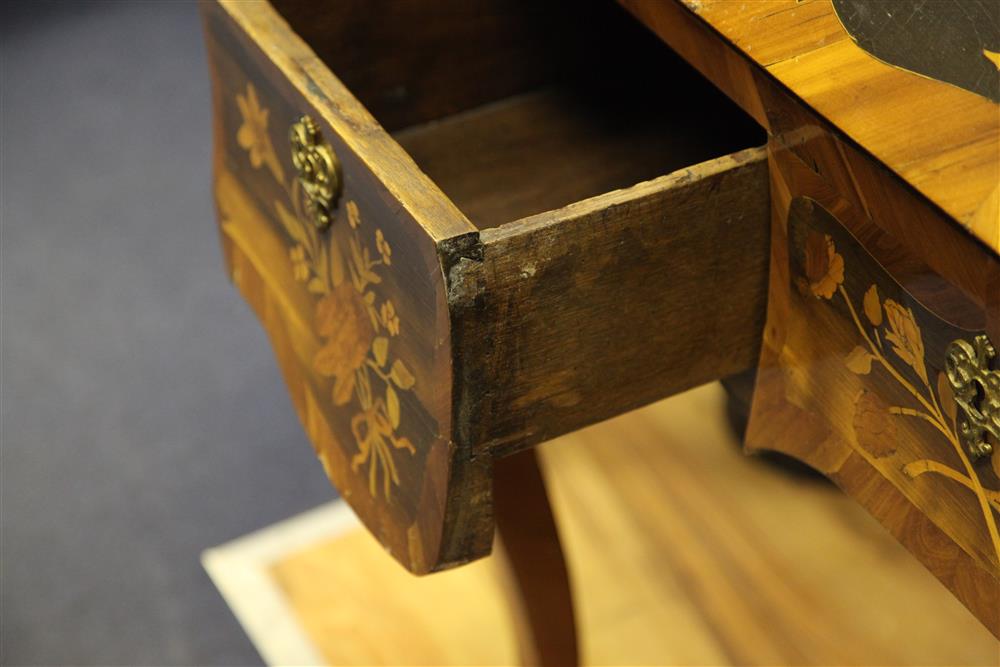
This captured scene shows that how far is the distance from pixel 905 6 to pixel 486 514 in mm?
343

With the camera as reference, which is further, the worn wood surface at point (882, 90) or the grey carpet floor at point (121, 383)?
the grey carpet floor at point (121, 383)

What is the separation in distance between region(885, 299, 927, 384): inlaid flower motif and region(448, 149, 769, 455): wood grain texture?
109 mm

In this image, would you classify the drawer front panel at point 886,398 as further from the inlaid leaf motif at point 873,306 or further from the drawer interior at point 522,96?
the drawer interior at point 522,96

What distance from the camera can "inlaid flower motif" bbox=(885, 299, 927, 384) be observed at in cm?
64

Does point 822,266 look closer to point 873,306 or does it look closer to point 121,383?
point 873,306

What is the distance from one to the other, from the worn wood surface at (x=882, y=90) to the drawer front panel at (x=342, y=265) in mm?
159

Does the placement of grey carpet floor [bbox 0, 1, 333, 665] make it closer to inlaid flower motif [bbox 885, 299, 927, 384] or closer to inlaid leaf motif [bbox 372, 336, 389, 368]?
inlaid leaf motif [bbox 372, 336, 389, 368]

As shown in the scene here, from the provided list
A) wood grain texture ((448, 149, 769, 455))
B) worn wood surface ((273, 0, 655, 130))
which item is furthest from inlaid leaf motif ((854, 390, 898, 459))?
worn wood surface ((273, 0, 655, 130))

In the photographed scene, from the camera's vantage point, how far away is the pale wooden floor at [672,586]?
4.04 ft

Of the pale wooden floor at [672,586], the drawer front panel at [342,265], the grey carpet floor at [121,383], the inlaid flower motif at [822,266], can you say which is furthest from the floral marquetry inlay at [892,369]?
the grey carpet floor at [121,383]

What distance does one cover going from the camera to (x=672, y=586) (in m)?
1.29

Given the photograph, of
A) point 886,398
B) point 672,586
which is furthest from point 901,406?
point 672,586

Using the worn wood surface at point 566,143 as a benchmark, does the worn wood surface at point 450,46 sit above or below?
above

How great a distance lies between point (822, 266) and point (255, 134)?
0.39 m
